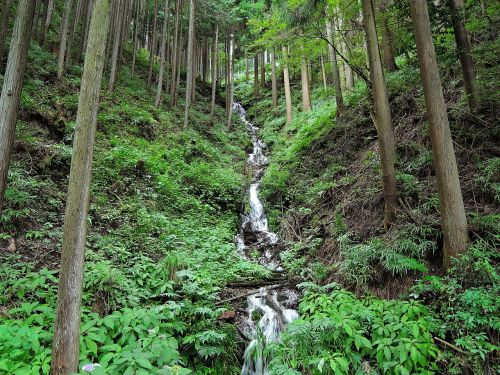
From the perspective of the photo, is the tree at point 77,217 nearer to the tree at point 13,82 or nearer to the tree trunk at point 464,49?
the tree at point 13,82

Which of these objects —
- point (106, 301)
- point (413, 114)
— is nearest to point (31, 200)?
point (106, 301)

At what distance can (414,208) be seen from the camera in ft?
20.4

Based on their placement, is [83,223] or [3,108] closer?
[83,223]

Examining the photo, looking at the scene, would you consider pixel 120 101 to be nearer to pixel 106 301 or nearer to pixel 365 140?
pixel 365 140

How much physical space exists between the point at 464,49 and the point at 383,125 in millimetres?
2415

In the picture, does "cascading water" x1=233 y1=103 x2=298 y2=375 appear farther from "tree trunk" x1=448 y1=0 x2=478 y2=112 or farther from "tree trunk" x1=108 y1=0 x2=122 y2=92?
"tree trunk" x1=108 y1=0 x2=122 y2=92

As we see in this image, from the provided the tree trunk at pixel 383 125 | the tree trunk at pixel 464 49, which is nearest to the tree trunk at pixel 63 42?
the tree trunk at pixel 383 125

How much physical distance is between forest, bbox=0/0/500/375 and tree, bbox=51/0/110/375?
2 cm

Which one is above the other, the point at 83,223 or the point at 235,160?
the point at 235,160

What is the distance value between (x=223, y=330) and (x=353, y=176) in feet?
19.1

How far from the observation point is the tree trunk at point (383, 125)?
6.40 metres

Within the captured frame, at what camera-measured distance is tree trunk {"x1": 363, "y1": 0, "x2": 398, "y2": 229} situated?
6.40 meters

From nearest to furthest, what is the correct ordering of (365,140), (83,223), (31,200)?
1. (83,223)
2. (31,200)
3. (365,140)

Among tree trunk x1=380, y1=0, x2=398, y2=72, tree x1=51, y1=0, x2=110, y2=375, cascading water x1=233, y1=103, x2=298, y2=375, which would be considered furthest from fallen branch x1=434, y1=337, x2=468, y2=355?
tree trunk x1=380, y1=0, x2=398, y2=72
